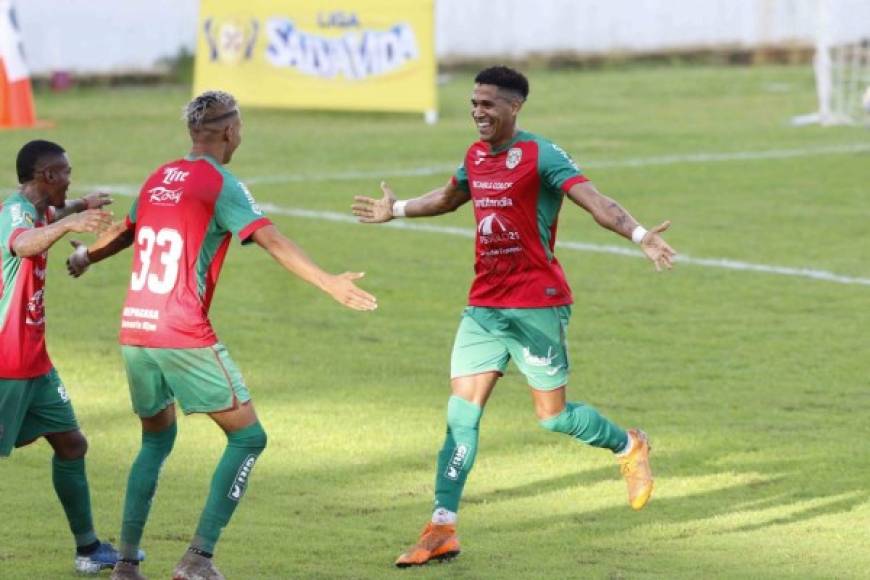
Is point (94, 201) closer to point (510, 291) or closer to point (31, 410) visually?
point (31, 410)

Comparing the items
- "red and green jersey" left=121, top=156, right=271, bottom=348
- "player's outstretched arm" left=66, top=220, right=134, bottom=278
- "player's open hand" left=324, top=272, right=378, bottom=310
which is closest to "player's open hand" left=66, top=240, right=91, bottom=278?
"player's outstretched arm" left=66, top=220, right=134, bottom=278

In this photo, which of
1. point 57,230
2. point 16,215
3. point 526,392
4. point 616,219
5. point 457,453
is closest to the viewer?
point 57,230

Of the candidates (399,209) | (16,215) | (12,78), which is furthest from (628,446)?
(12,78)

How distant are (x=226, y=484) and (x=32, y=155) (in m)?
1.62

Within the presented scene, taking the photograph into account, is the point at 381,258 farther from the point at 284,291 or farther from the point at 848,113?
the point at 848,113

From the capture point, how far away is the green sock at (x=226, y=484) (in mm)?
7340

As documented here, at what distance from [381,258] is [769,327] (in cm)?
448

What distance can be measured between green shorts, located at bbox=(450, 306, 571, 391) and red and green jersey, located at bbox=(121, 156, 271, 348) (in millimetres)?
1462

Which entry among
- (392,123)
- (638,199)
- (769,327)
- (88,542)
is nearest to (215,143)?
(88,542)

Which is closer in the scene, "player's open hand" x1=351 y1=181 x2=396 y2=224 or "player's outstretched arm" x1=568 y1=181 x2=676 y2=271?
"player's outstretched arm" x1=568 y1=181 x2=676 y2=271

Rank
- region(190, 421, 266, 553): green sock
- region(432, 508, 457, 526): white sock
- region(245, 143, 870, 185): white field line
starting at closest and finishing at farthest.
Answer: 1. region(190, 421, 266, 553): green sock
2. region(432, 508, 457, 526): white sock
3. region(245, 143, 870, 185): white field line

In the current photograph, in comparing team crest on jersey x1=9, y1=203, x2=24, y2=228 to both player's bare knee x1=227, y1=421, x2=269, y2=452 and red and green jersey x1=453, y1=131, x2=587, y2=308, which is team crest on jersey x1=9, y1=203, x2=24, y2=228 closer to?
player's bare knee x1=227, y1=421, x2=269, y2=452

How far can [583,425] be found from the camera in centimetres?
840

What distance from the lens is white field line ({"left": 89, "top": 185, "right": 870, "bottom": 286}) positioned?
1620 centimetres
